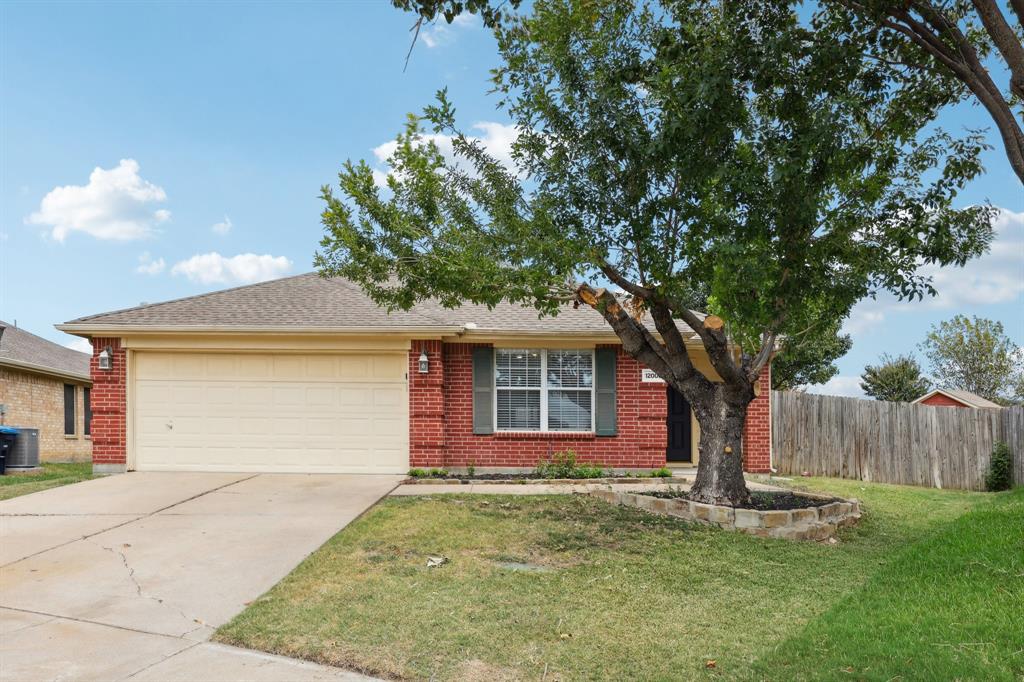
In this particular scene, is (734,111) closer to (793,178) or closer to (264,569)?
(793,178)

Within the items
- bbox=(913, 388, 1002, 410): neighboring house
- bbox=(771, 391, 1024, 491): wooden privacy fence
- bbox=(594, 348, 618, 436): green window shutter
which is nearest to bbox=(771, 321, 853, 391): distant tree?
bbox=(913, 388, 1002, 410): neighboring house

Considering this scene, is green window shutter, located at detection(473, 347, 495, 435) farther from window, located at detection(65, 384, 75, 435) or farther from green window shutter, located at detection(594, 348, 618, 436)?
window, located at detection(65, 384, 75, 435)

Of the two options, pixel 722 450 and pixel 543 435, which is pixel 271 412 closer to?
pixel 543 435

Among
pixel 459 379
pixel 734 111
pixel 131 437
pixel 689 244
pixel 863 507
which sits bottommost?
pixel 863 507

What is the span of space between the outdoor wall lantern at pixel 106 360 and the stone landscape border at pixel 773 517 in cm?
981

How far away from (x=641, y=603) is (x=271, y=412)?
929 cm

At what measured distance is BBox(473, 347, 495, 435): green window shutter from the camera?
13.4 metres

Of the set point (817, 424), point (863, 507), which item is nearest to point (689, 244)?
point (863, 507)

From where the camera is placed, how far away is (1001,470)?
14.6m

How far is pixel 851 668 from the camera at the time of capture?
14.5ft

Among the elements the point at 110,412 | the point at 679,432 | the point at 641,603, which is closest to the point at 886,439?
the point at 679,432

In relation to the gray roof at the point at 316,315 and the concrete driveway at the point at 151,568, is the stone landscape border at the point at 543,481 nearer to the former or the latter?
the concrete driveway at the point at 151,568

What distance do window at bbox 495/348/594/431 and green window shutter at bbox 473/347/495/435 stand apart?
0.51 ft

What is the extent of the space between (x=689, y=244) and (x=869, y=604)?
3.70 metres
